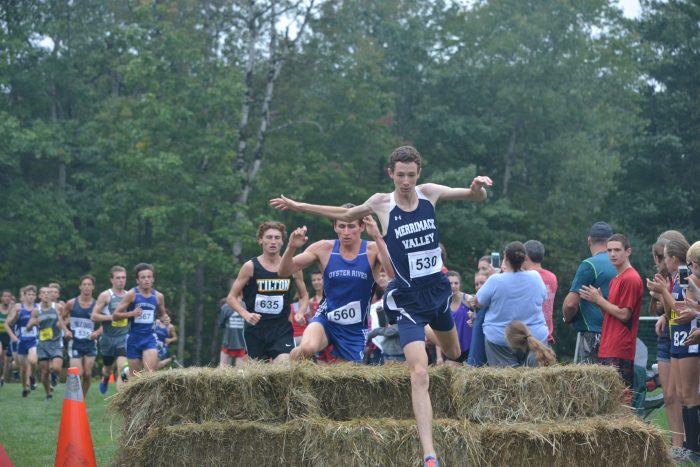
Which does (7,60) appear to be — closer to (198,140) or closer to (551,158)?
(198,140)

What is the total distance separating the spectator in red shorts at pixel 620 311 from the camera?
9969 mm

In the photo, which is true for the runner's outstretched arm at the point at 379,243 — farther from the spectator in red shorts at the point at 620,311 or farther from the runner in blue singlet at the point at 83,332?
the runner in blue singlet at the point at 83,332

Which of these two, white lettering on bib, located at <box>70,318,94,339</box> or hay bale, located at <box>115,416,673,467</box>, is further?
white lettering on bib, located at <box>70,318,94,339</box>

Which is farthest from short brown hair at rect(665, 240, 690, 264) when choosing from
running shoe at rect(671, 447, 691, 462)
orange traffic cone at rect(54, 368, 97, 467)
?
orange traffic cone at rect(54, 368, 97, 467)

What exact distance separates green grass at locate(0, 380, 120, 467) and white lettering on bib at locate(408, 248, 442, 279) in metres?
2.80

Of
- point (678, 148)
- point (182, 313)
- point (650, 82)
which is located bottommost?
point (182, 313)

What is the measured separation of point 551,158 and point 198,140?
15211 millimetres

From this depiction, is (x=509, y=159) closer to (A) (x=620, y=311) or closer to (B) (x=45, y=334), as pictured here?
(B) (x=45, y=334)

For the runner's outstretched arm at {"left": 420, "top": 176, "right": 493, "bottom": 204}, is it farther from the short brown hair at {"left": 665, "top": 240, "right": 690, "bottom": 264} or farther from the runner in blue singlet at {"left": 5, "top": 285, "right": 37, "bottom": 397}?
the runner in blue singlet at {"left": 5, "top": 285, "right": 37, "bottom": 397}

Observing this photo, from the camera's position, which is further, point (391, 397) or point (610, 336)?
point (610, 336)

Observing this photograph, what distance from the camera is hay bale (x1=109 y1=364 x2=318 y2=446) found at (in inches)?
338

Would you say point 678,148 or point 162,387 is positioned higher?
point 678,148

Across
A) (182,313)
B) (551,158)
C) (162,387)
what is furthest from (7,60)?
(162,387)

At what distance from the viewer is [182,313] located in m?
38.6
